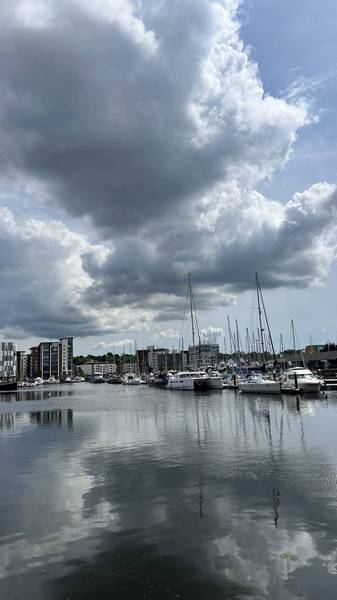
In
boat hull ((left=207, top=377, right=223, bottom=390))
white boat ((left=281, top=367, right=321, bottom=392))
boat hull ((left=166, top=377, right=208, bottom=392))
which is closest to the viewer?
white boat ((left=281, top=367, right=321, bottom=392))

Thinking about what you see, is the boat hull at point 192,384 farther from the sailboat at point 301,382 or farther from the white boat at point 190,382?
the sailboat at point 301,382

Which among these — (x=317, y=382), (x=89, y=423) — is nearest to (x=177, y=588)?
(x=89, y=423)

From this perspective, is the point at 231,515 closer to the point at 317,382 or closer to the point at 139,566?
the point at 139,566

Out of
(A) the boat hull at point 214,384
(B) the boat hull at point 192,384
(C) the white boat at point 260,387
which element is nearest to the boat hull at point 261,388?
(C) the white boat at point 260,387

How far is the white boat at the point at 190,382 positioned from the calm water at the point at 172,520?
77773 mm

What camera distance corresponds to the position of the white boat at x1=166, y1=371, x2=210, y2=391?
11094cm

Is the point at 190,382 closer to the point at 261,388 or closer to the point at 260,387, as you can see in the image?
the point at 260,387

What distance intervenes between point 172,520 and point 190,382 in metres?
99.3

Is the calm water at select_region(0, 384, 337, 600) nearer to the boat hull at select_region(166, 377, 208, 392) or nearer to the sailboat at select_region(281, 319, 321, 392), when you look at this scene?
the sailboat at select_region(281, 319, 321, 392)

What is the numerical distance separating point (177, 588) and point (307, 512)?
24.0 ft

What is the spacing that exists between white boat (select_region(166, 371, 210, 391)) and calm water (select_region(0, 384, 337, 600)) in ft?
255

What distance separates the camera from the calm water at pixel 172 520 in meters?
11.4

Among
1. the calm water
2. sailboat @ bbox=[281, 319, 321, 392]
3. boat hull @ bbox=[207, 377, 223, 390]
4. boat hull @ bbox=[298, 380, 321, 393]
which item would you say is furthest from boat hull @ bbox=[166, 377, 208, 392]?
the calm water

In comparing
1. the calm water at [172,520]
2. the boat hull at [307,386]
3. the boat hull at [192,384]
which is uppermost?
the boat hull at [192,384]
